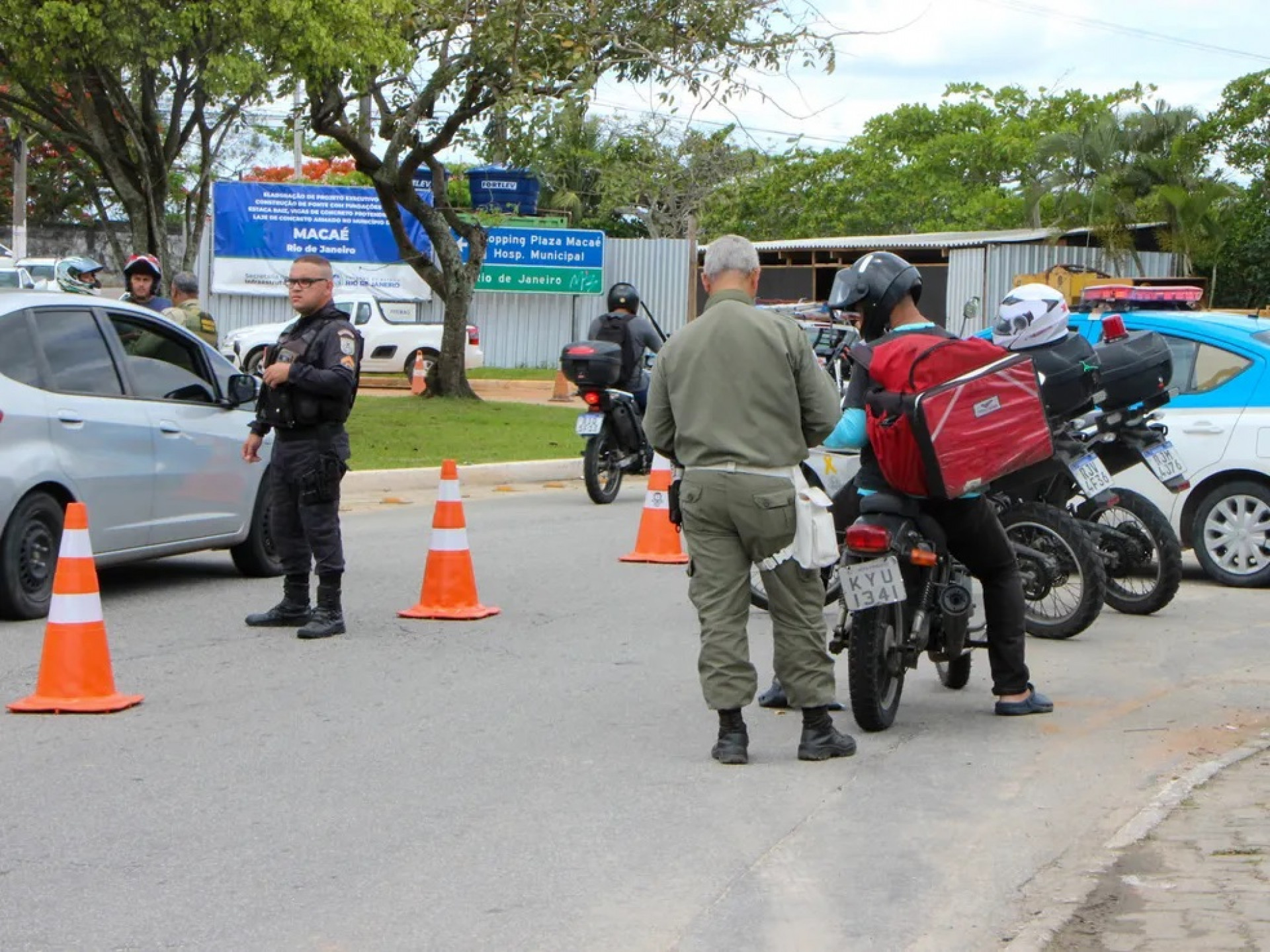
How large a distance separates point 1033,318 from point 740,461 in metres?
3.42

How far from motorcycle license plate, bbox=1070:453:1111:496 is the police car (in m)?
1.83

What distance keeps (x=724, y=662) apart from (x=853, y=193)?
183ft

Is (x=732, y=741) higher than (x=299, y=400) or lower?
lower

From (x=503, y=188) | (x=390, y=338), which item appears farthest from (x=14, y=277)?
(x=503, y=188)

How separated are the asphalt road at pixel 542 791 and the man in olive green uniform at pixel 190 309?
4.60 meters

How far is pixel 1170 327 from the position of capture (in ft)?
37.0

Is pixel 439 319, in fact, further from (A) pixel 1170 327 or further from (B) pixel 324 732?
(B) pixel 324 732

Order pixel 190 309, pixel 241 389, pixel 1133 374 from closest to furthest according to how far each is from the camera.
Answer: pixel 1133 374
pixel 241 389
pixel 190 309

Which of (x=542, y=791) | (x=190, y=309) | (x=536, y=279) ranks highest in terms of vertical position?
(x=536, y=279)

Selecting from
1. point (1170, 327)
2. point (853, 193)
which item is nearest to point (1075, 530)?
point (1170, 327)

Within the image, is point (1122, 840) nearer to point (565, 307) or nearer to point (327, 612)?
point (327, 612)

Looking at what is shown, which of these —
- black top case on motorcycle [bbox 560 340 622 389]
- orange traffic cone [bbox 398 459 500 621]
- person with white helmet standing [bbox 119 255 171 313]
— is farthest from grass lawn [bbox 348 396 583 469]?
orange traffic cone [bbox 398 459 500 621]

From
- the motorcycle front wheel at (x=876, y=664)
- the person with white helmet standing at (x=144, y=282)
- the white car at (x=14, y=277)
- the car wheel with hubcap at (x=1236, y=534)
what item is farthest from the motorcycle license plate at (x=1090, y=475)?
the white car at (x=14, y=277)

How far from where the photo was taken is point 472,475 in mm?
17641
